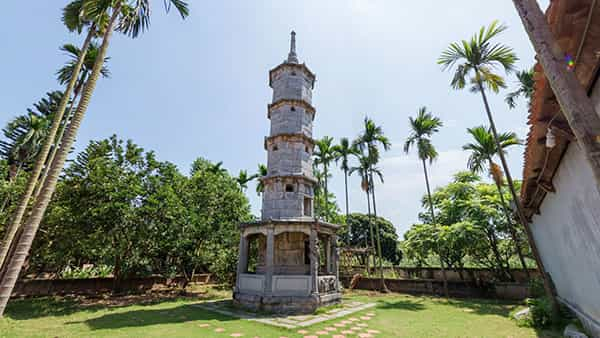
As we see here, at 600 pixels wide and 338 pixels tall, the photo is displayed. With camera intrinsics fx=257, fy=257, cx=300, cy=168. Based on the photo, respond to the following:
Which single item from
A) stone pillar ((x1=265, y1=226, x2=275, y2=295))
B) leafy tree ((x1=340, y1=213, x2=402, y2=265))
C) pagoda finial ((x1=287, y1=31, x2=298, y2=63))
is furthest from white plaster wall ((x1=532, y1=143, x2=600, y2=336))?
leafy tree ((x1=340, y1=213, x2=402, y2=265))

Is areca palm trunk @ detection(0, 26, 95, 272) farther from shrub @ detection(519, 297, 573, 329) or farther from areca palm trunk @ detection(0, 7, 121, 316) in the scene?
shrub @ detection(519, 297, 573, 329)

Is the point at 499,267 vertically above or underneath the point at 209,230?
underneath

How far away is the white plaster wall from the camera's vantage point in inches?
197

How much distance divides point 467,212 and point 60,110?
21941 millimetres

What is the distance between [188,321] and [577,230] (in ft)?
39.3

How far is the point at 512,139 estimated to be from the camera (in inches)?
574

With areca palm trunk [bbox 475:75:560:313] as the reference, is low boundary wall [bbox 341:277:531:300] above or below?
below

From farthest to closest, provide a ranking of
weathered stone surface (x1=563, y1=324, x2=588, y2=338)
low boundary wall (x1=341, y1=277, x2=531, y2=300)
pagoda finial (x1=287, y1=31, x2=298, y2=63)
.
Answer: pagoda finial (x1=287, y1=31, x2=298, y2=63), low boundary wall (x1=341, y1=277, x2=531, y2=300), weathered stone surface (x1=563, y1=324, x2=588, y2=338)

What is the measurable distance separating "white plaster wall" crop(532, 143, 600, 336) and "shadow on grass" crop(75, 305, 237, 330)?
10714mm

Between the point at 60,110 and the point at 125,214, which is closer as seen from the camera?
the point at 60,110

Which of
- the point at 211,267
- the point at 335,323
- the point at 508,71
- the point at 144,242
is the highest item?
the point at 508,71

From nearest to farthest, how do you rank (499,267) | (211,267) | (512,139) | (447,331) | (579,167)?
(579,167) → (447,331) → (512,139) → (499,267) → (211,267)

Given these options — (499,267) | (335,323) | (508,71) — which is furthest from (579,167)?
(499,267)

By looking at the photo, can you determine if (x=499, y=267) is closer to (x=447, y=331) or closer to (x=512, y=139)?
(x=512, y=139)
